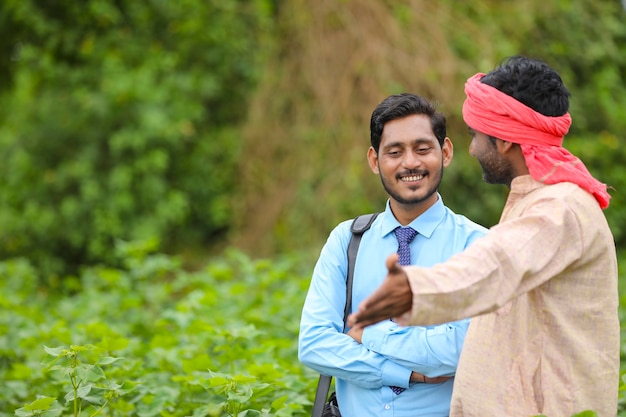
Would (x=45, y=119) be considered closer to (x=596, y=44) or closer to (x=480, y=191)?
(x=480, y=191)

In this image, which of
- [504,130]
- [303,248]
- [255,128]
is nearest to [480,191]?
[303,248]

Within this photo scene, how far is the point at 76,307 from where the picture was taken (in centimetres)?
648

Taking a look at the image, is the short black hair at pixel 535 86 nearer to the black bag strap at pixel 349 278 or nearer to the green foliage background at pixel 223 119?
the black bag strap at pixel 349 278

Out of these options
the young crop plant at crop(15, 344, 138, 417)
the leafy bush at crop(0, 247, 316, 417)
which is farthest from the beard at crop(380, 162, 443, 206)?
the young crop plant at crop(15, 344, 138, 417)

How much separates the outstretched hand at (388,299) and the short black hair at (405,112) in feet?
2.96

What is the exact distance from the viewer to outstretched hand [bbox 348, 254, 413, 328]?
6.27 feet

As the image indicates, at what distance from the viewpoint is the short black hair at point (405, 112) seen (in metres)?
2.69

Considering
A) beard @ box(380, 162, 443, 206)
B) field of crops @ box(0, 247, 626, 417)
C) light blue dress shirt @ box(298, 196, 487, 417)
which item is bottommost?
field of crops @ box(0, 247, 626, 417)

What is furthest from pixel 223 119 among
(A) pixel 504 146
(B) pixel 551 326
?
(B) pixel 551 326

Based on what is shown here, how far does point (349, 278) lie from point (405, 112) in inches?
23.2

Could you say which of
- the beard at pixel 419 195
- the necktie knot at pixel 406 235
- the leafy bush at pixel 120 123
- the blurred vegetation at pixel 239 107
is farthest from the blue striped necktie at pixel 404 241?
the leafy bush at pixel 120 123

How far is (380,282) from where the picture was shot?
268cm

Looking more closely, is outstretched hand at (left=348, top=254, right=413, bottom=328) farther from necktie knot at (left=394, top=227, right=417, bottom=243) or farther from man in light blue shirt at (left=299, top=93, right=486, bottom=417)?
necktie knot at (left=394, top=227, right=417, bottom=243)

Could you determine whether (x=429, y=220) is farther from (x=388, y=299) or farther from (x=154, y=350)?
(x=154, y=350)
